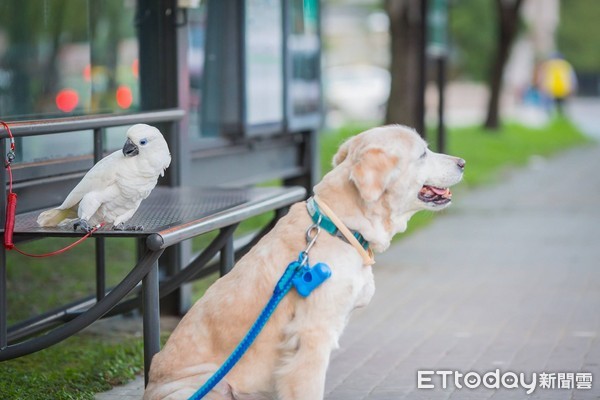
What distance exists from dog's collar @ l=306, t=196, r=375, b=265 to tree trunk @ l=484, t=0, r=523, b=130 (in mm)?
21566

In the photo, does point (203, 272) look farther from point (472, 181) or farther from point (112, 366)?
point (472, 181)

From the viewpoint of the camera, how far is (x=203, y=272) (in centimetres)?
763

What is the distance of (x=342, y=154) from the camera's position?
4938 mm

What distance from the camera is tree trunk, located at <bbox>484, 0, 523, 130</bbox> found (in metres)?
25.4

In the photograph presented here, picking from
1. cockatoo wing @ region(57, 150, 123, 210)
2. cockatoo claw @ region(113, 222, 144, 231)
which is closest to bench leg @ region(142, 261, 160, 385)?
cockatoo claw @ region(113, 222, 144, 231)

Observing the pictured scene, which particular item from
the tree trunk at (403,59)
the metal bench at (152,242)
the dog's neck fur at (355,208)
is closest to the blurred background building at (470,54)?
the tree trunk at (403,59)

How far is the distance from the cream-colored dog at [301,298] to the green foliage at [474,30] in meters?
31.7

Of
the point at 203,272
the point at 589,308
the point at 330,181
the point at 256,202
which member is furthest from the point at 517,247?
the point at 330,181

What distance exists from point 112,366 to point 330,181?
2.40m

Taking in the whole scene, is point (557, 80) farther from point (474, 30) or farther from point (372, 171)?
point (372, 171)

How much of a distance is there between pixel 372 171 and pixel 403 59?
35.1 feet

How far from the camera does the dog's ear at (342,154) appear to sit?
4.90m

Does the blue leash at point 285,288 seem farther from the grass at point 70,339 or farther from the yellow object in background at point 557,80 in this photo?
the yellow object in background at point 557,80

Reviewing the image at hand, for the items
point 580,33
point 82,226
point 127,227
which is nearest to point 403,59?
point 127,227
